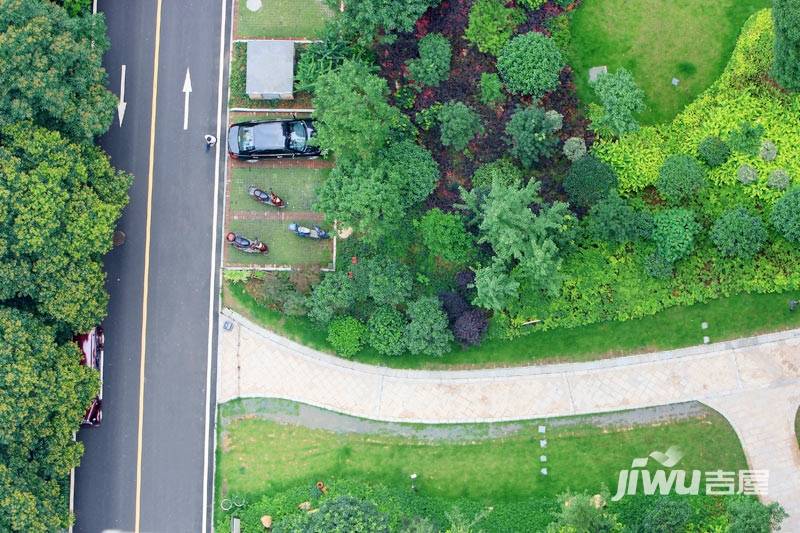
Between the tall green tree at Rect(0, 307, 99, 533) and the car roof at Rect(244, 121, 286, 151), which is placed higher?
the car roof at Rect(244, 121, 286, 151)

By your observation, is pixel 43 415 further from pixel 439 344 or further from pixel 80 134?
pixel 439 344

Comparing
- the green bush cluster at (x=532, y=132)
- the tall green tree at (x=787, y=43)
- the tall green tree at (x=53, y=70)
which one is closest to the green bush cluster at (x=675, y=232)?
the green bush cluster at (x=532, y=132)

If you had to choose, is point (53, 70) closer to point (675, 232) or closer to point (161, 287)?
point (161, 287)

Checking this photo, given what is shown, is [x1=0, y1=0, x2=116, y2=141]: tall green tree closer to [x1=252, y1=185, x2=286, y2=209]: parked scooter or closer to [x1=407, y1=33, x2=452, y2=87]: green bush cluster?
[x1=252, y1=185, x2=286, y2=209]: parked scooter

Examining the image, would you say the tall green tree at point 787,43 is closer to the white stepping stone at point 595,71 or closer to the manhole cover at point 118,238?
the white stepping stone at point 595,71

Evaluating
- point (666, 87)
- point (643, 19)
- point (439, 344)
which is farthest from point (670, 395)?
point (643, 19)

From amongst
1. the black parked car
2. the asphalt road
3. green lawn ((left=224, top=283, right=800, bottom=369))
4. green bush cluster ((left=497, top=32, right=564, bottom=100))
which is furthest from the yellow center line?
green bush cluster ((left=497, top=32, right=564, bottom=100))
